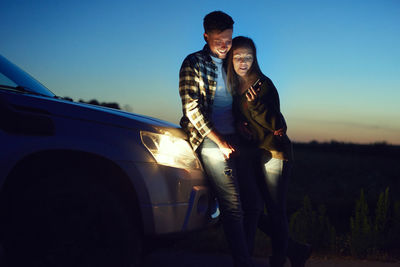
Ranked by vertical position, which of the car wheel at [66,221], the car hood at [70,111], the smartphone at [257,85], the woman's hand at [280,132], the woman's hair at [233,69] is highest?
the woman's hair at [233,69]

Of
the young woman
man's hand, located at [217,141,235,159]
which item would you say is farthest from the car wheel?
the young woman

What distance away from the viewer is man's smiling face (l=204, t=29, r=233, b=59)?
275 cm

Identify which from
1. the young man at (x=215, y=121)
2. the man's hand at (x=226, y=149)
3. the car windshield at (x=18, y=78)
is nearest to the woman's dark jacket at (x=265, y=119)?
the young man at (x=215, y=121)

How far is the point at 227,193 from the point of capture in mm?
2680

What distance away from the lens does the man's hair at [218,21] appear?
2721mm

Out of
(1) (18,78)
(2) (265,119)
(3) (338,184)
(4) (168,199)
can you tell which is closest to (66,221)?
(4) (168,199)

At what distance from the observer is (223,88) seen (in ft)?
9.28

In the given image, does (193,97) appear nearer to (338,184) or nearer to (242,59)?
(242,59)

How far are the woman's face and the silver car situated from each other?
0.87 meters

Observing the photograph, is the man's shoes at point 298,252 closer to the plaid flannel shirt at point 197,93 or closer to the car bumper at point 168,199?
the car bumper at point 168,199

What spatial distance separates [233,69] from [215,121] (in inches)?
17.2

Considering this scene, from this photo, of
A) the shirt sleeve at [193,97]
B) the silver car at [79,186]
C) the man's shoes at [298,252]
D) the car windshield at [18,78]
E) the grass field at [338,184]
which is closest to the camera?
the silver car at [79,186]

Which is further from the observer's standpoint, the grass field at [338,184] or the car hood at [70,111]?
the grass field at [338,184]

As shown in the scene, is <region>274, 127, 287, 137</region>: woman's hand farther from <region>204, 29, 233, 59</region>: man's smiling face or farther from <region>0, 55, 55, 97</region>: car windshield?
<region>0, 55, 55, 97</region>: car windshield
